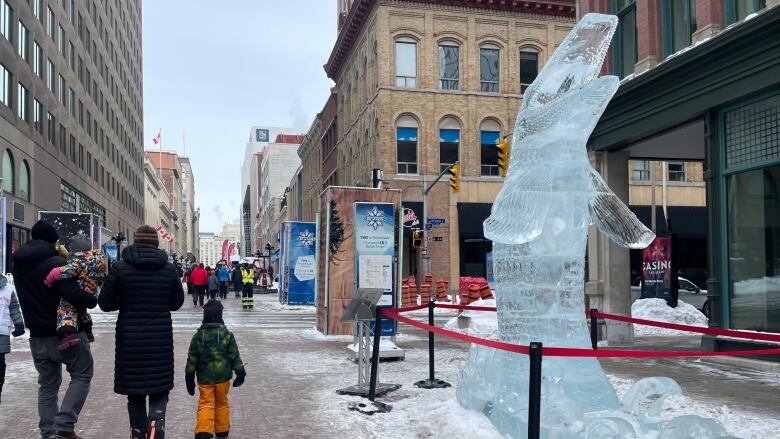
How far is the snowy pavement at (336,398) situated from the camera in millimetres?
6797

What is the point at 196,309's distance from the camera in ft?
83.7

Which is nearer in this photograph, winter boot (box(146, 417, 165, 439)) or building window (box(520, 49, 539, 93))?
winter boot (box(146, 417, 165, 439))

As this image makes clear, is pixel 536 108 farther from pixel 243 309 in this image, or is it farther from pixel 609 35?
pixel 243 309

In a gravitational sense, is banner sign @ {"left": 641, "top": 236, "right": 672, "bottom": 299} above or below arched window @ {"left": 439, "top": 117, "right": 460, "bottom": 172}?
below

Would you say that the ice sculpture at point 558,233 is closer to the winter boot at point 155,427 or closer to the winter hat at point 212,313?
the winter hat at point 212,313

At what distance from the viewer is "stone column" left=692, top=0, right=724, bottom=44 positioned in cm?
1145

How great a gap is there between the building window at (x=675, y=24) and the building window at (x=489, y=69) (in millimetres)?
23858

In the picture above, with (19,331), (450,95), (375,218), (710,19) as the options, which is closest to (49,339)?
(19,331)

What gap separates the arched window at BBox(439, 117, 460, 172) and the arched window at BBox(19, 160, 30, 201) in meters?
19.8

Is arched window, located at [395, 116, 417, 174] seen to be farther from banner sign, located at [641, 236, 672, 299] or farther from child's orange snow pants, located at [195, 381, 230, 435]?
child's orange snow pants, located at [195, 381, 230, 435]

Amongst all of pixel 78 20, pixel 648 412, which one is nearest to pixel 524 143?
pixel 648 412

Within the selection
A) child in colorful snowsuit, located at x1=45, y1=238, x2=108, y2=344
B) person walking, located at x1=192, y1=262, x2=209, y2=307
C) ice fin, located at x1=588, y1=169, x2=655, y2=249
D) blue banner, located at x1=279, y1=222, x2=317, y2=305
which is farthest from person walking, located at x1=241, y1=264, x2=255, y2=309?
ice fin, located at x1=588, y1=169, x2=655, y2=249

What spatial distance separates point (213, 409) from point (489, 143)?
104 feet

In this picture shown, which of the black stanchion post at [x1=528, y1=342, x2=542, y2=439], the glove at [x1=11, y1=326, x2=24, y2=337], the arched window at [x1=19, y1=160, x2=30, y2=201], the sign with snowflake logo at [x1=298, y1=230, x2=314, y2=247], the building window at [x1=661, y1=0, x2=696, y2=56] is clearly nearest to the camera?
the black stanchion post at [x1=528, y1=342, x2=542, y2=439]
